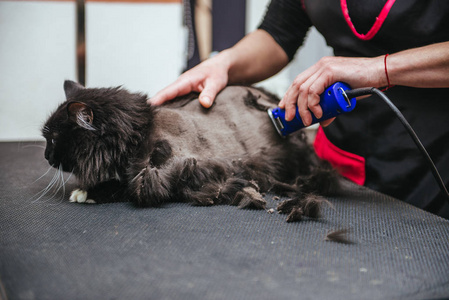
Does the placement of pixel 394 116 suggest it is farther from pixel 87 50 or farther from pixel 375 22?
pixel 87 50

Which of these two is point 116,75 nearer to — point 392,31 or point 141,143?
point 141,143

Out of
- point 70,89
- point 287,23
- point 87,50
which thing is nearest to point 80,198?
point 70,89

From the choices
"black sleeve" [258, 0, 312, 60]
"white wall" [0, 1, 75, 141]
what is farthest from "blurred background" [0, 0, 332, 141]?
"black sleeve" [258, 0, 312, 60]

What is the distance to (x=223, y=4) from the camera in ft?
7.52

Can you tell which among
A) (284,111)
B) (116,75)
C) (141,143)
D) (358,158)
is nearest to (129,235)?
(141,143)

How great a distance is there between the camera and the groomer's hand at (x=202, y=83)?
3.81 ft

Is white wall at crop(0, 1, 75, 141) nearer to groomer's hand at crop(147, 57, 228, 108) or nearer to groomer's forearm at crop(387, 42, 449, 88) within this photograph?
groomer's hand at crop(147, 57, 228, 108)

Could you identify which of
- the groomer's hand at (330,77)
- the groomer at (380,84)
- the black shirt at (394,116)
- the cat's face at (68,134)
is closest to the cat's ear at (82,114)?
the cat's face at (68,134)

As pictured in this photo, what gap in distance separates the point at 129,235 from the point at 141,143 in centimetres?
35

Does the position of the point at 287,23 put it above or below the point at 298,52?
above

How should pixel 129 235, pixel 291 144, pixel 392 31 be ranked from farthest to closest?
pixel 291 144, pixel 392 31, pixel 129 235

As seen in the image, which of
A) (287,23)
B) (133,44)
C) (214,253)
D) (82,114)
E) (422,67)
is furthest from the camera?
(133,44)

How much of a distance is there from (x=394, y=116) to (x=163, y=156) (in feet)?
1.96

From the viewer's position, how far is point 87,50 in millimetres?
2758
